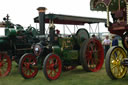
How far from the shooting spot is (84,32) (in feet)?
21.7

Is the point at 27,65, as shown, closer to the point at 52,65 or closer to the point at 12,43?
the point at 52,65

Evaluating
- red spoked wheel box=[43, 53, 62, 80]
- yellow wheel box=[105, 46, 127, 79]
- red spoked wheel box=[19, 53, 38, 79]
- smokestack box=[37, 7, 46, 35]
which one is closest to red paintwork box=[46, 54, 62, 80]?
red spoked wheel box=[43, 53, 62, 80]

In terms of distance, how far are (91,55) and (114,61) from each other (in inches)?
75.1

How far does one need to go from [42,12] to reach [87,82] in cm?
309

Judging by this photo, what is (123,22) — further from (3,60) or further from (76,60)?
(3,60)

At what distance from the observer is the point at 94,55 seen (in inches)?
256

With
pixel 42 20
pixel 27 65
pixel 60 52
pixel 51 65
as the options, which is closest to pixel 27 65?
pixel 27 65

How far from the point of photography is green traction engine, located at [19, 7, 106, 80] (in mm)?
5305

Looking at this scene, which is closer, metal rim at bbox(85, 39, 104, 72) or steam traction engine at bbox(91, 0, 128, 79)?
steam traction engine at bbox(91, 0, 128, 79)

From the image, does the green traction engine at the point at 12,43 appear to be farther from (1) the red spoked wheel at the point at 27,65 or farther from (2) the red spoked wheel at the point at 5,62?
(1) the red spoked wheel at the point at 27,65

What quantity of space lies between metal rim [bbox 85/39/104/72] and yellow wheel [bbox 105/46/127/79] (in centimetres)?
153

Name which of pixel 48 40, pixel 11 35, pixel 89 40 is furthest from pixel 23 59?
pixel 89 40

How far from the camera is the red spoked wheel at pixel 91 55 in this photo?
19.8 ft

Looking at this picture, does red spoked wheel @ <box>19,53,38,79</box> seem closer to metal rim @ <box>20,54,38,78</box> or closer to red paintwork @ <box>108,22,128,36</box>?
metal rim @ <box>20,54,38,78</box>
